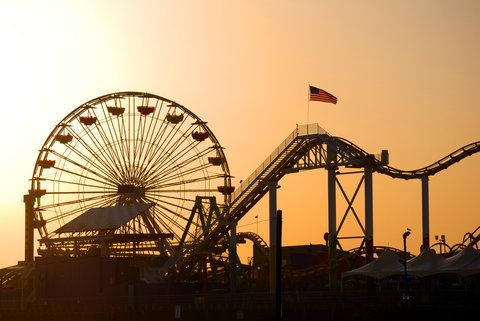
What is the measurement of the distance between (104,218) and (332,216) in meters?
18.5

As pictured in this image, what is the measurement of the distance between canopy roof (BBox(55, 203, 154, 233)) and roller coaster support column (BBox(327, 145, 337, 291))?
1588cm

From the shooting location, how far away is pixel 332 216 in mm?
98000

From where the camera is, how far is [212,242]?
348ft

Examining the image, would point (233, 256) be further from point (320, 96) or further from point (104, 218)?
point (320, 96)

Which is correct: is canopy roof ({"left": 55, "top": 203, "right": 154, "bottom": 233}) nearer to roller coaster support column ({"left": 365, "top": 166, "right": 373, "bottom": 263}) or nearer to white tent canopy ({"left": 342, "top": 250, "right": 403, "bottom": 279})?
roller coaster support column ({"left": 365, "top": 166, "right": 373, "bottom": 263})

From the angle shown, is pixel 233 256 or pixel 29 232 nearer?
pixel 233 256

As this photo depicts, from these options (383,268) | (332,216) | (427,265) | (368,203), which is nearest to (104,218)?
(332,216)

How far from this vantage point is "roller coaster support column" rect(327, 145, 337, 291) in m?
96.8

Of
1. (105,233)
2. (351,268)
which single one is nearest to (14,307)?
(105,233)

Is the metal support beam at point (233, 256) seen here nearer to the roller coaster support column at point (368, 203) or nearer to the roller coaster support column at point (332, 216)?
the roller coaster support column at point (332, 216)

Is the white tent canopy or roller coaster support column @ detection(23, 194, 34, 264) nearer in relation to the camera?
the white tent canopy

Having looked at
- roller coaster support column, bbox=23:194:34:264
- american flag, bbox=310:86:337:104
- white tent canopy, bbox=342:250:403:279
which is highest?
american flag, bbox=310:86:337:104

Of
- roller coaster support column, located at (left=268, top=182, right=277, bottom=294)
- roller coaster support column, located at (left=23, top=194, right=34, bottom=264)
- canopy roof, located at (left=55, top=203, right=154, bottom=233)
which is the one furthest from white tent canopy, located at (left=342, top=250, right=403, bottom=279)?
roller coaster support column, located at (left=23, top=194, right=34, bottom=264)

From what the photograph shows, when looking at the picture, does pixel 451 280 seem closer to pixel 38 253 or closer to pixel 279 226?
pixel 38 253
